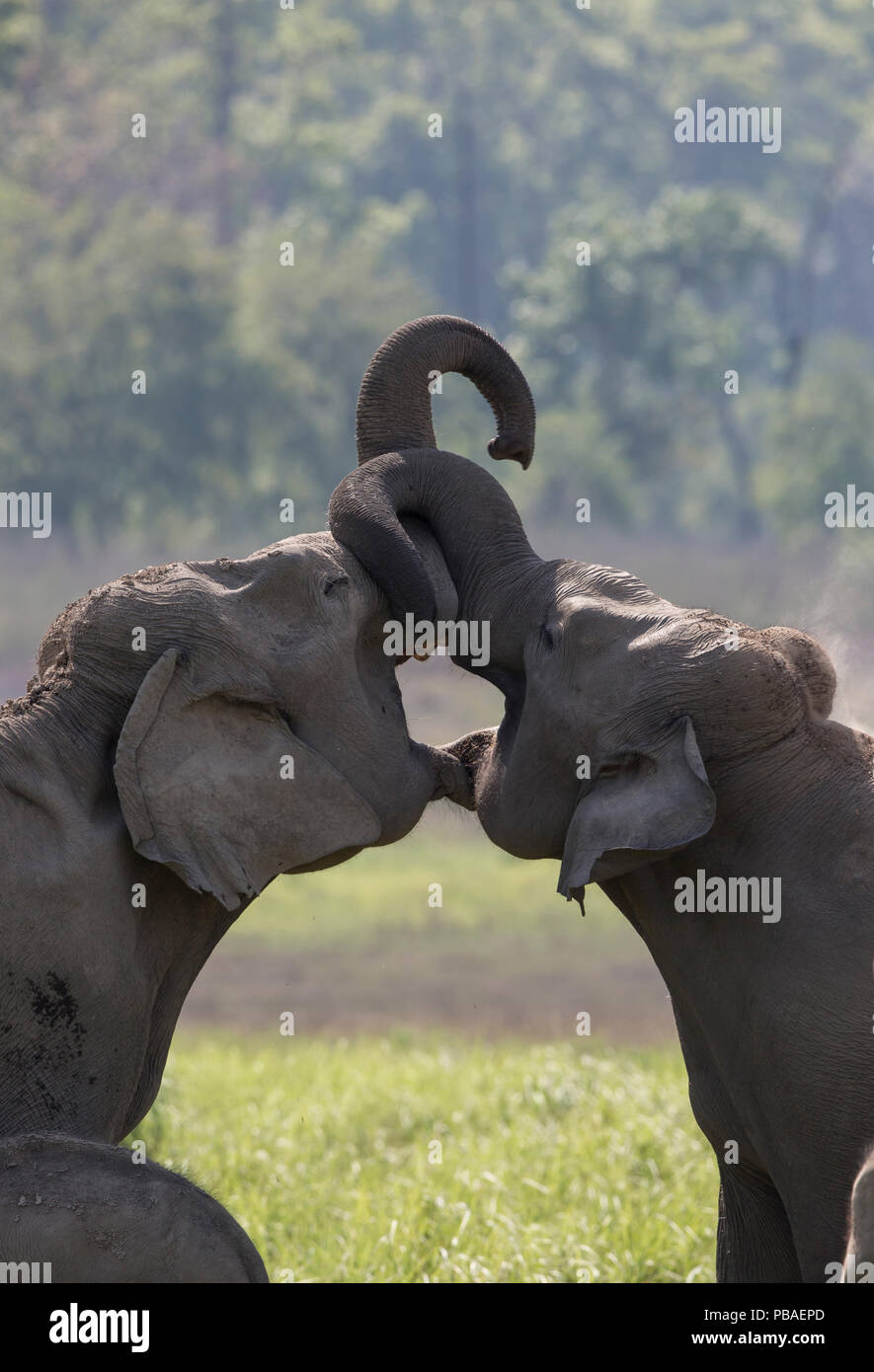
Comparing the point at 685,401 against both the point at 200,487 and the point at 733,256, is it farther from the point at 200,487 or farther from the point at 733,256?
the point at 200,487

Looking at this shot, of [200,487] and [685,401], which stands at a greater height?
[685,401]

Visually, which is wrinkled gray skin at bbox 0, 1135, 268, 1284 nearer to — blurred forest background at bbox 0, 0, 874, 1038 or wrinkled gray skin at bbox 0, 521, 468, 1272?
wrinkled gray skin at bbox 0, 521, 468, 1272

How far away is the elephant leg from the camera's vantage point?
4898 millimetres

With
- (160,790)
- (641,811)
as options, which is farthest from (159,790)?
(641,811)

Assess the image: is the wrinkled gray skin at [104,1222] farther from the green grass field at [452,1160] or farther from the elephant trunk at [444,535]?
the green grass field at [452,1160]

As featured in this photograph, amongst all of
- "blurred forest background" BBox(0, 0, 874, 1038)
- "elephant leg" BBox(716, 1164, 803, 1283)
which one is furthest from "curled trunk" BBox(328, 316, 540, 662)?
"blurred forest background" BBox(0, 0, 874, 1038)

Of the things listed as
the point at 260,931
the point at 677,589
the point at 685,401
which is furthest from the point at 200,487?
the point at 260,931

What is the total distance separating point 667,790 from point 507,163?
68.9 meters

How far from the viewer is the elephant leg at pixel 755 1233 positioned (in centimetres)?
490

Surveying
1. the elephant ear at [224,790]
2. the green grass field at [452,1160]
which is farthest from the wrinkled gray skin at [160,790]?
the green grass field at [452,1160]

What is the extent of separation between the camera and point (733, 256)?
58.2m

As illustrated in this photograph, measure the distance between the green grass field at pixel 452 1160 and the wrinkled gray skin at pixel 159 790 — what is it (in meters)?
2.35

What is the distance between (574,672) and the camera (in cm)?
470
